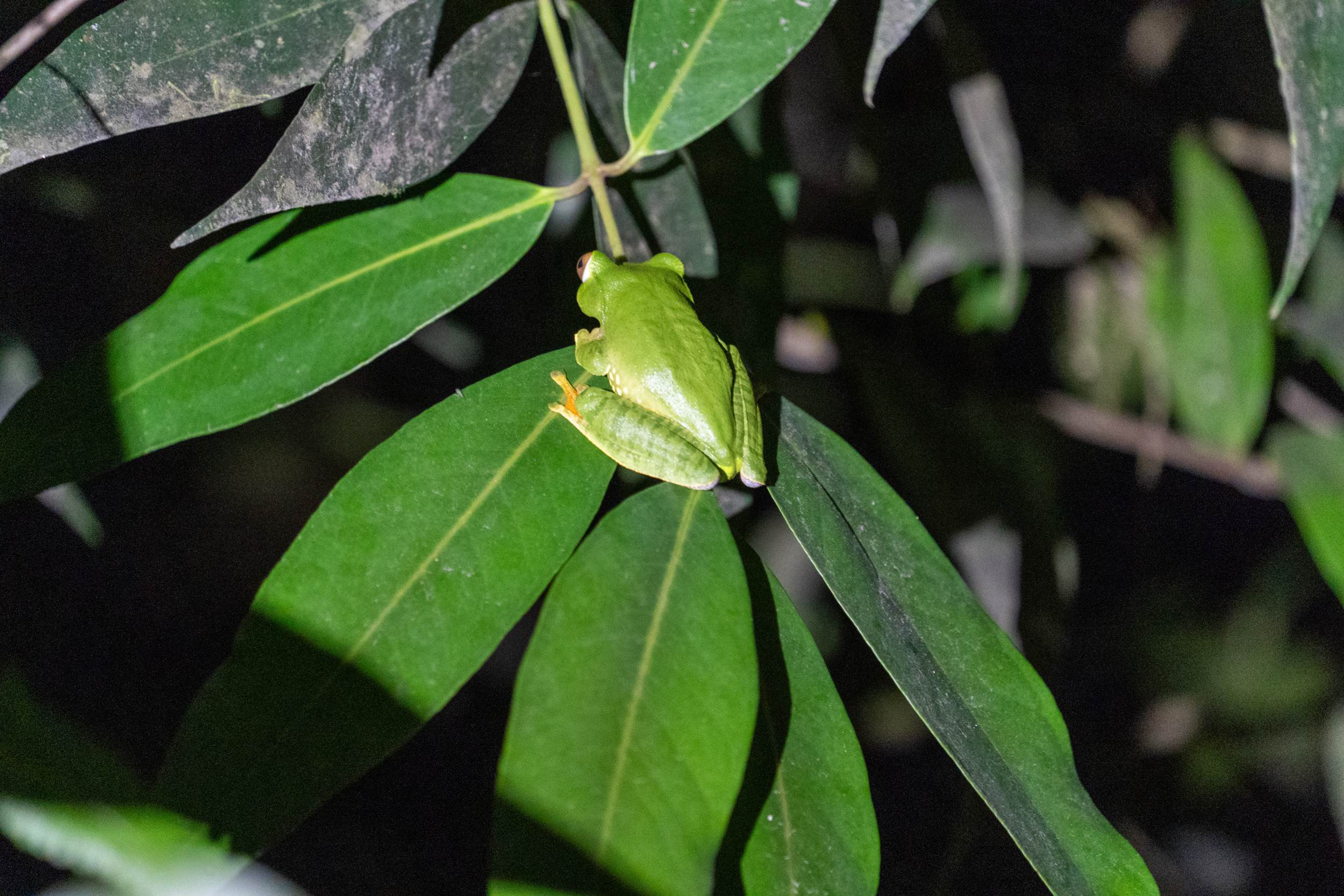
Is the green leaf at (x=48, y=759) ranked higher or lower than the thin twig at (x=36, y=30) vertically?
lower

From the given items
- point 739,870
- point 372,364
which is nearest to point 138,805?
point 739,870

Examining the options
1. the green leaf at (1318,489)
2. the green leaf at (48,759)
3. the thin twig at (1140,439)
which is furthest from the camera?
the thin twig at (1140,439)

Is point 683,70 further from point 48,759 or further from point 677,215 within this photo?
point 48,759

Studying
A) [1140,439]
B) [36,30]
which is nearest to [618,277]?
[36,30]

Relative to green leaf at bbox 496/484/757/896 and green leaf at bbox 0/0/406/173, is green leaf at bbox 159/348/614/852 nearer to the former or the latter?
green leaf at bbox 496/484/757/896

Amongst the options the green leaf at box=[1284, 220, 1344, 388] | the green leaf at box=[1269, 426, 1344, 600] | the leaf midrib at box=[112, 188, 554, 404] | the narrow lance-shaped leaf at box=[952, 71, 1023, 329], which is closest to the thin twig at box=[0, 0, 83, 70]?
the leaf midrib at box=[112, 188, 554, 404]

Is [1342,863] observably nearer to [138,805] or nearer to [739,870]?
[739,870]

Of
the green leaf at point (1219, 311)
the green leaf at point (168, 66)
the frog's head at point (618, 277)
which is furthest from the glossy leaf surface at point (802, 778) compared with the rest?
the green leaf at point (1219, 311)

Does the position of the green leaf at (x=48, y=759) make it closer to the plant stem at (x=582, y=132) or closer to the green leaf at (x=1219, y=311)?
the plant stem at (x=582, y=132)
